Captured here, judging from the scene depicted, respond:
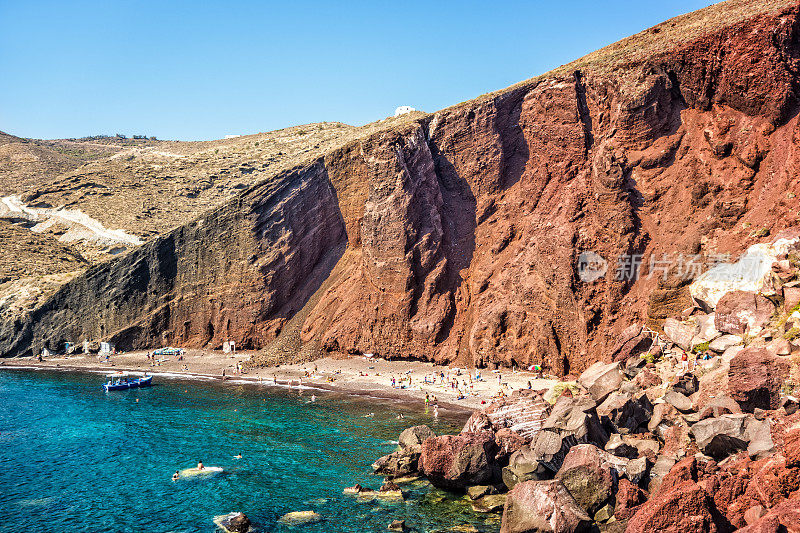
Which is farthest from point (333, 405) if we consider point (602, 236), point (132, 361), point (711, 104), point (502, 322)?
point (711, 104)

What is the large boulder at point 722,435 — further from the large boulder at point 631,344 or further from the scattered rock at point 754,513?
the large boulder at point 631,344

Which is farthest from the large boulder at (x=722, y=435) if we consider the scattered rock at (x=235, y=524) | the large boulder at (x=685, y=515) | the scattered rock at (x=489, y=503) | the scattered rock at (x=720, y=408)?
the scattered rock at (x=235, y=524)

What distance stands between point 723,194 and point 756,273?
12.0 m

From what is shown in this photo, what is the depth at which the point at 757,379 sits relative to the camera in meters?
27.5

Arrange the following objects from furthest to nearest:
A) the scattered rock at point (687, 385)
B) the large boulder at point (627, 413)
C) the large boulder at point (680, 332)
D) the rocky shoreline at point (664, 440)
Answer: the large boulder at point (680, 332), the scattered rock at point (687, 385), the large boulder at point (627, 413), the rocky shoreline at point (664, 440)

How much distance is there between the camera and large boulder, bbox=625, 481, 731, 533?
18.8 metres

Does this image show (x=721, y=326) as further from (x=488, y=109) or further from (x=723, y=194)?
(x=488, y=109)

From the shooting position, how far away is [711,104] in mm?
51375

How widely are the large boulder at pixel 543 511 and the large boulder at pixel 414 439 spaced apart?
980cm

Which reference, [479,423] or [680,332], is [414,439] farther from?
[680,332]

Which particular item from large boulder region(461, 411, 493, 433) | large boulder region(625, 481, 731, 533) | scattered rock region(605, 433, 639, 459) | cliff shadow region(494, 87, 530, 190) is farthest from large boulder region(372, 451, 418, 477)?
cliff shadow region(494, 87, 530, 190)

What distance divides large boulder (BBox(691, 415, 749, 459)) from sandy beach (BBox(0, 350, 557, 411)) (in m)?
21.6

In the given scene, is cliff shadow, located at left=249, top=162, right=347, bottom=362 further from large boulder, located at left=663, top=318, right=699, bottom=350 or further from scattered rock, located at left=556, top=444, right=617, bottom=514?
scattered rock, located at left=556, top=444, right=617, bottom=514

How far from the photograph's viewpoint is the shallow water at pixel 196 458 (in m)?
27.4
